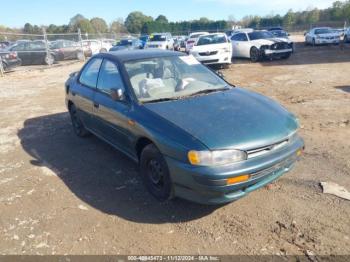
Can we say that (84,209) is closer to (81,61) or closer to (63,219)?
(63,219)

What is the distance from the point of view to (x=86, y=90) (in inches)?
203

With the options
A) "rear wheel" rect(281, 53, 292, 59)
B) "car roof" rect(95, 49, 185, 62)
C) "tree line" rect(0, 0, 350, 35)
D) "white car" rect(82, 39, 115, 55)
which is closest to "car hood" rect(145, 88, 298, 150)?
"car roof" rect(95, 49, 185, 62)

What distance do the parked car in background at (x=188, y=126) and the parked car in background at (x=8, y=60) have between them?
1510cm

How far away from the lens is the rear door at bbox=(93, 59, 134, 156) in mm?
4037

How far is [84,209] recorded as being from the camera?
369 cm

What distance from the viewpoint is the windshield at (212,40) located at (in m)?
14.8

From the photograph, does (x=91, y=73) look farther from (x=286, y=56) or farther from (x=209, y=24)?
(x=209, y=24)

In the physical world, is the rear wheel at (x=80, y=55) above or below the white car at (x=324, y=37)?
below

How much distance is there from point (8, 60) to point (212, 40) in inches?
446

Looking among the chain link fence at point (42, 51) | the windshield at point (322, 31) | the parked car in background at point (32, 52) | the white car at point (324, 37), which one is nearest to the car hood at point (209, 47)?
the chain link fence at point (42, 51)

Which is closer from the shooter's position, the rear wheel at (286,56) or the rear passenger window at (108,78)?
the rear passenger window at (108,78)

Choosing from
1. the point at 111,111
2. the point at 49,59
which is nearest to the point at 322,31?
the point at 49,59

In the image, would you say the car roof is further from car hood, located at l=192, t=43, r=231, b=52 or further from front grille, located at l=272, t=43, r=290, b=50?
front grille, located at l=272, t=43, r=290, b=50

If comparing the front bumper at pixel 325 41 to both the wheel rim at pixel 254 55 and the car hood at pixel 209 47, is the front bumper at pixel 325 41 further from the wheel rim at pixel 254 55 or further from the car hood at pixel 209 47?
the car hood at pixel 209 47
